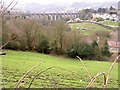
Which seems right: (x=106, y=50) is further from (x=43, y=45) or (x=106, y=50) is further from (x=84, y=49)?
(x=43, y=45)

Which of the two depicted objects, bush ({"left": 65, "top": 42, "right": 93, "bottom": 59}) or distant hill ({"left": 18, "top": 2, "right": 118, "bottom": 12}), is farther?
bush ({"left": 65, "top": 42, "right": 93, "bottom": 59})

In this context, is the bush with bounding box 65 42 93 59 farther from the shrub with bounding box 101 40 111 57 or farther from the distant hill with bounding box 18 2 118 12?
the distant hill with bounding box 18 2 118 12

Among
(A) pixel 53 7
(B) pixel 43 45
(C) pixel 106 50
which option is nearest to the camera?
(C) pixel 106 50

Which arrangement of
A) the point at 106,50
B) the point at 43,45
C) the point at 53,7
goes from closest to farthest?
the point at 106,50 < the point at 43,45 < the point at 53,7

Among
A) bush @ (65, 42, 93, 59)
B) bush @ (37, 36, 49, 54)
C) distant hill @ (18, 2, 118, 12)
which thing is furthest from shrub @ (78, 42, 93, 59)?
distant hill @ (18, 2, 118, 12)

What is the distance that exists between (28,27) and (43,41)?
158cm

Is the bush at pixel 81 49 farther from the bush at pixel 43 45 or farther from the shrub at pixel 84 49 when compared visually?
the bush at pixel 43 45

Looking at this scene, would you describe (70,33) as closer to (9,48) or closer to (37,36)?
(37,36)

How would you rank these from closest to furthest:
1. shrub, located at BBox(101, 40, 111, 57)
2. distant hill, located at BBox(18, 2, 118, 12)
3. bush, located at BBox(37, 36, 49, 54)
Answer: distant hill, located at BBox(18, 2, 118, 12) < shrub, located at BBox(101, 40, 111, 57) < bush, located at BBox(37, 36, 49, 54)

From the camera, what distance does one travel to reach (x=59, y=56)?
17547 mm

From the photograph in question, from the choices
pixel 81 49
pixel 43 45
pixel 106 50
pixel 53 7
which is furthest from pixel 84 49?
pixel 53 7

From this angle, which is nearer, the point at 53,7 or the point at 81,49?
the point at 81,49

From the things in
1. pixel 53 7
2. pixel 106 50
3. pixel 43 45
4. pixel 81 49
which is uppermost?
pixel 53 7

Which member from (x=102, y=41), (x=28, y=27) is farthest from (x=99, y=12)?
(x=28, y=27)
